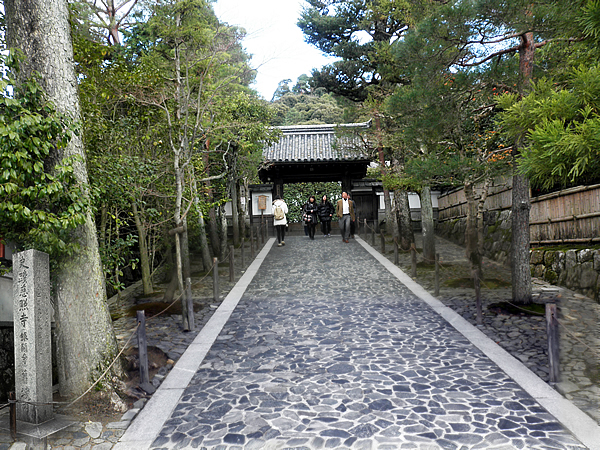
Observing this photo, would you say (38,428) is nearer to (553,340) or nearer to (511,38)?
(553,340)

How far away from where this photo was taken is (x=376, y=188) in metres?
24.2

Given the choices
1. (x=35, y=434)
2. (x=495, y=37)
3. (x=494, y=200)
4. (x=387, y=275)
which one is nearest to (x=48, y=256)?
(x=35, y=434)

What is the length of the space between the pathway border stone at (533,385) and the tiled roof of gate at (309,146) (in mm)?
13872

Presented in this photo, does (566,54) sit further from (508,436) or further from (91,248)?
(91,248)

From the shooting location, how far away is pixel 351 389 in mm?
5195

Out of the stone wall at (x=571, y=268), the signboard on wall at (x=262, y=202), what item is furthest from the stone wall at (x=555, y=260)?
the signboard on wall at (x=262, y=202)

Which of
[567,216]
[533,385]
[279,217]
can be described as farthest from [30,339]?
[279,217]

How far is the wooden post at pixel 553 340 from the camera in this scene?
4977 mm

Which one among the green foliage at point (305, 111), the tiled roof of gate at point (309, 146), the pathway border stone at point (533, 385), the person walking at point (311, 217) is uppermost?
the green foliage at point (305, 111)

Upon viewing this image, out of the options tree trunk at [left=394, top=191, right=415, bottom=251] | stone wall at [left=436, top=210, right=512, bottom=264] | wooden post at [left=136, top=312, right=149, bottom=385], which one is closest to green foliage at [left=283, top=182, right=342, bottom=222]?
tree trunk at [left=394, top=191, right=415, bottom=251]

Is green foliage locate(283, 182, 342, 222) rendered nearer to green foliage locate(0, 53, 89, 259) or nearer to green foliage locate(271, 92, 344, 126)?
green foliage locate(271, 92, 344, 126)

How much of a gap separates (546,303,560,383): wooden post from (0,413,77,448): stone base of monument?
5.22m

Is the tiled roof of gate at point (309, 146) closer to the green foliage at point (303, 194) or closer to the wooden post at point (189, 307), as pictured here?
the green foliage at point (303, 194)

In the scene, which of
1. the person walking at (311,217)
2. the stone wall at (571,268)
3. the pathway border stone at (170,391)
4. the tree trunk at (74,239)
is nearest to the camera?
the pathway border stone at (170,391)
